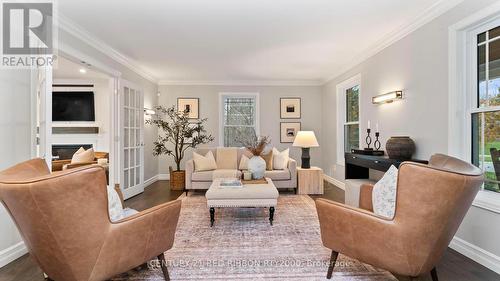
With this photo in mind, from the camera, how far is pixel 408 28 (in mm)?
3162

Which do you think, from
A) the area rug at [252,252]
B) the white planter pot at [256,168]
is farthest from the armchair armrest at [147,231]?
the white planter pot at [256,168]

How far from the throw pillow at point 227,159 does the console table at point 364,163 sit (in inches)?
87.8

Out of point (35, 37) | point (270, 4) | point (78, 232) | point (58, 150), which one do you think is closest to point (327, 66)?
point (270, 4)

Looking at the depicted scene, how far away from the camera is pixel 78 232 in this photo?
1438 mm

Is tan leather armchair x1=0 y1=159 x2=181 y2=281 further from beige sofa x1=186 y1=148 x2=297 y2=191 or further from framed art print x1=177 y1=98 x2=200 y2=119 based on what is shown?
framed art print x1=177 y1=98 x2=200 y2=119

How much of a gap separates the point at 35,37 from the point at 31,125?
867mm

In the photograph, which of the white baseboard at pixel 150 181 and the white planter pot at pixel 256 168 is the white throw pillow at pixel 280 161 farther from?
the white baseboard at pixel 150 181

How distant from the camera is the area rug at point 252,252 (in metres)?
2.07

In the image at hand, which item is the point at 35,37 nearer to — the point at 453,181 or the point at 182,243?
the point at 182,243

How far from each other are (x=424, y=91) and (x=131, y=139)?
15.2 ft

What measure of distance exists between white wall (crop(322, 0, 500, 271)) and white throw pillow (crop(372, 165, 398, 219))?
101 cm

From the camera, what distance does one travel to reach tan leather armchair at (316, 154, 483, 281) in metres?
1.49

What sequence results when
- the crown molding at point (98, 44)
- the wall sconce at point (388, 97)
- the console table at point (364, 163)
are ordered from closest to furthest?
the console table at point (364, 163)
the crown molding at point (98, 44)
the wall sconce at point (388, 97)

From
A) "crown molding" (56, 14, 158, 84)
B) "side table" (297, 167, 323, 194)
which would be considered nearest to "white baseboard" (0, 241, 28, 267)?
"crown molding" (56, 14, 158, 84)
